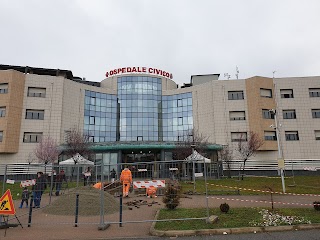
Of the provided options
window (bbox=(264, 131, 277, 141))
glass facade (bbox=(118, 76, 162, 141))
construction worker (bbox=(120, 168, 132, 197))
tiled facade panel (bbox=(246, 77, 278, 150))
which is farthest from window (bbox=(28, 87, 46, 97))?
window (bbox=(264, 131, 277, 141))

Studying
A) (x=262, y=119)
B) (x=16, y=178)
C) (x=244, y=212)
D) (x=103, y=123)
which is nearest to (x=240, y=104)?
(x=262, y=119)

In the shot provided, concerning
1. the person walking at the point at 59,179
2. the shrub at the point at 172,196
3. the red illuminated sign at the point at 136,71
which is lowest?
the shrub at the point at 172,196

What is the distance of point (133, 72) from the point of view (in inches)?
1805

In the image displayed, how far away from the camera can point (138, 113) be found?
4409 cm

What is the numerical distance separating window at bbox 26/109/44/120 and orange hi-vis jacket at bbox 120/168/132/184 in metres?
29.5

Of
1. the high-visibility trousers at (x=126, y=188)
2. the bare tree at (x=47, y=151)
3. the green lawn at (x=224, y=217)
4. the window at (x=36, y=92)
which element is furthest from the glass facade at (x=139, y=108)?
the green lawn at (x=224, y=217)

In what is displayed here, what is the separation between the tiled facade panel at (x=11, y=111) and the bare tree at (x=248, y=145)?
31.2 meters

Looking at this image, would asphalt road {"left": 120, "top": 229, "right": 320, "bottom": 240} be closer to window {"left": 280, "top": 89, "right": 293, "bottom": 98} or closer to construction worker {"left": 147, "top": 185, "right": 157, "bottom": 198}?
construction worker {"left": 147, "top": 185, "right": 157, "bottom": 198}

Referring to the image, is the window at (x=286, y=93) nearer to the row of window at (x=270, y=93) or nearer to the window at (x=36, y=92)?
the row of window at (x=270, y=93)

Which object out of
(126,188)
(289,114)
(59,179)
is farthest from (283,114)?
(59,179)

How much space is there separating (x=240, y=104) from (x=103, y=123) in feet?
76.1

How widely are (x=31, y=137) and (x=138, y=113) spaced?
17.7 m

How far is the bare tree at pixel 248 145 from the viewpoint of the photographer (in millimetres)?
32000

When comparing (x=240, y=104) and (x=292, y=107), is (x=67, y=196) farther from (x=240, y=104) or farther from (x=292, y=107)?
(x=292, y=107)
